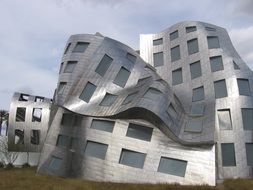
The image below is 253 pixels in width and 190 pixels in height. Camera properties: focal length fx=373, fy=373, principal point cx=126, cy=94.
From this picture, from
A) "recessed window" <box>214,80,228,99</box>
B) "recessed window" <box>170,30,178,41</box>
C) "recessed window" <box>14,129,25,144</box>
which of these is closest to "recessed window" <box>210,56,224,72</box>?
"recessed window" <box>214,80,228,99</box>

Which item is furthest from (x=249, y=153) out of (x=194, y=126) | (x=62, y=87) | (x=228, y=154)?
(x=62, y=87)

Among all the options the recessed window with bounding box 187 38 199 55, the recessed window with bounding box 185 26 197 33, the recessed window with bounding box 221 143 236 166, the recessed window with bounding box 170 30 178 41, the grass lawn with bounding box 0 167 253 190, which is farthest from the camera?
the recessed window with bounding box 170 30 178 41

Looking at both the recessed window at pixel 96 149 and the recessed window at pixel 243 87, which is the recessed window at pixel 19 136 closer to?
the recessed window at pixel 96 149

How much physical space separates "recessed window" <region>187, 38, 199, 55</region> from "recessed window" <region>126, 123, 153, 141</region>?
10.6 metres

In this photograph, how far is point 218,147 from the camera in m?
30.8

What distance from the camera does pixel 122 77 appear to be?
107 feet

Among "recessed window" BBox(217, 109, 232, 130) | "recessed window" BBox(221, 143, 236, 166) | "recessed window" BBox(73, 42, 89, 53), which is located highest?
"recessed window" BBox(73, 42, 89, 53)

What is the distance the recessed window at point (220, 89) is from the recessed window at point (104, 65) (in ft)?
31.4

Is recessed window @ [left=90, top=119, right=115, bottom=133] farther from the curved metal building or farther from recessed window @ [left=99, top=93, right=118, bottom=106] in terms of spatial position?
recessed window @ [left=99, top=93, right=118, bottom=106]

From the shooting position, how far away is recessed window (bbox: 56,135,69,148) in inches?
1225

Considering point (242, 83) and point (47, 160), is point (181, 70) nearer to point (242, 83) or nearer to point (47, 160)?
point (242, 83)

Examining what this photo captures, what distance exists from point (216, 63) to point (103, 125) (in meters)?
12.1

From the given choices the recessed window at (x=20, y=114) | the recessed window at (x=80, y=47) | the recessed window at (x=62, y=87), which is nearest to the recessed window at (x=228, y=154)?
the recessed window at (x=62, y=87)

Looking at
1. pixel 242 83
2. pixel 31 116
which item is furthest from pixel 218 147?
pixel 31 116
